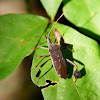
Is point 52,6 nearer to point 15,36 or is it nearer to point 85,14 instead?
point 85,14

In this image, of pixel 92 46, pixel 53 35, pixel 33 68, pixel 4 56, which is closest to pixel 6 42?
pixel 4 56

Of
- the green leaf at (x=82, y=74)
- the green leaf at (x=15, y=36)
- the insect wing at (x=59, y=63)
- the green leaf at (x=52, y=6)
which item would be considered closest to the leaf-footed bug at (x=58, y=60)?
the insect wing at (x=59, y=63)

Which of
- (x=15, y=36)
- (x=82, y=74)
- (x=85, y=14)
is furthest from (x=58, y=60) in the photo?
(x=85, y=14)

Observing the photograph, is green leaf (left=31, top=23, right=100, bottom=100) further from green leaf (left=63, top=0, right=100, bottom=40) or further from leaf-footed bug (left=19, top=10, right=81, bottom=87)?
green leaf (left=63, top=0, right=100, bottom=40)

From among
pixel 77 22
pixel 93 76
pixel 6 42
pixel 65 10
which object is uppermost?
pixel 6 42

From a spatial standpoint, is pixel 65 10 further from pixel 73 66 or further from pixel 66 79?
pixel 66 79

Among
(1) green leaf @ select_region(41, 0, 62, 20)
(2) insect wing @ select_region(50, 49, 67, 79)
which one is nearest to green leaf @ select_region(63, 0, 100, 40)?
(1) green leaf @ select_region(41, 0, 62, 20)
